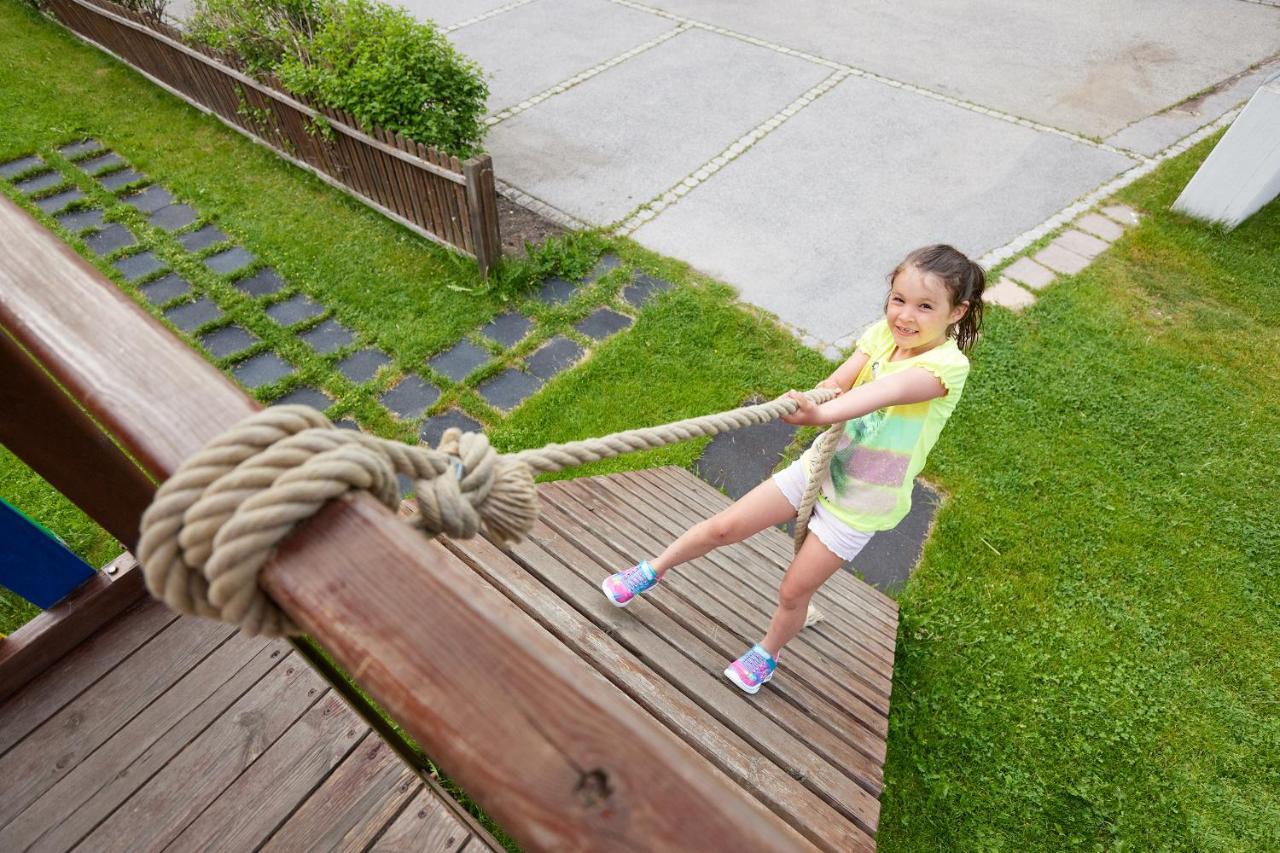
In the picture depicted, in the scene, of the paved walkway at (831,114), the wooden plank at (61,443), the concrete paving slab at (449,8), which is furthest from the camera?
the concrete paving slab at (449,8)

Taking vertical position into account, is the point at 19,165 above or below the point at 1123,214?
above

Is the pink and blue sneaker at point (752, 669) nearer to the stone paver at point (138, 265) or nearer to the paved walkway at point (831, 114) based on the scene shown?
the paved walkway at point (831, 114)

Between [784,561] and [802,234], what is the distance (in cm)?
346

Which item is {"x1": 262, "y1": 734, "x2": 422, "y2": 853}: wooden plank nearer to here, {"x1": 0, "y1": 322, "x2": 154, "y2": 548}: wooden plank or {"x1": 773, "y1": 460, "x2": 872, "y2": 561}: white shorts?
{"x1": 0, "y1": 322, "x2": 154, "y2": 548}: wooden plank

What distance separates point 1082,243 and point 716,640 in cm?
534

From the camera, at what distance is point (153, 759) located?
1.97m

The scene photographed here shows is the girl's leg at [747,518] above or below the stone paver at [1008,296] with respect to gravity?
above

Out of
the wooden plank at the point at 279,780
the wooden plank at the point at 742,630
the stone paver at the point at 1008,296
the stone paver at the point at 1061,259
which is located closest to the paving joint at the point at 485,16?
the stone paver at the point at 1008,296

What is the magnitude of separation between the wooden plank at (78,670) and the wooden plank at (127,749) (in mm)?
218

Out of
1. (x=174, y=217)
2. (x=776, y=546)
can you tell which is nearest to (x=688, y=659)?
(x=776, y=546)

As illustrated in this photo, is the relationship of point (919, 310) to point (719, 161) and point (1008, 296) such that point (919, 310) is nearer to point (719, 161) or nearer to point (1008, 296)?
point (1008, 296)

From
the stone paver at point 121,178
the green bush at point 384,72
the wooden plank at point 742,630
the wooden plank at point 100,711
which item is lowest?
the stone paver at point 121,178

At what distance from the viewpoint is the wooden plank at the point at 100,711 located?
1900 millimetres

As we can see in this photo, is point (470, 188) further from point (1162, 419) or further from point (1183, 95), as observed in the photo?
point (1183, 95)
